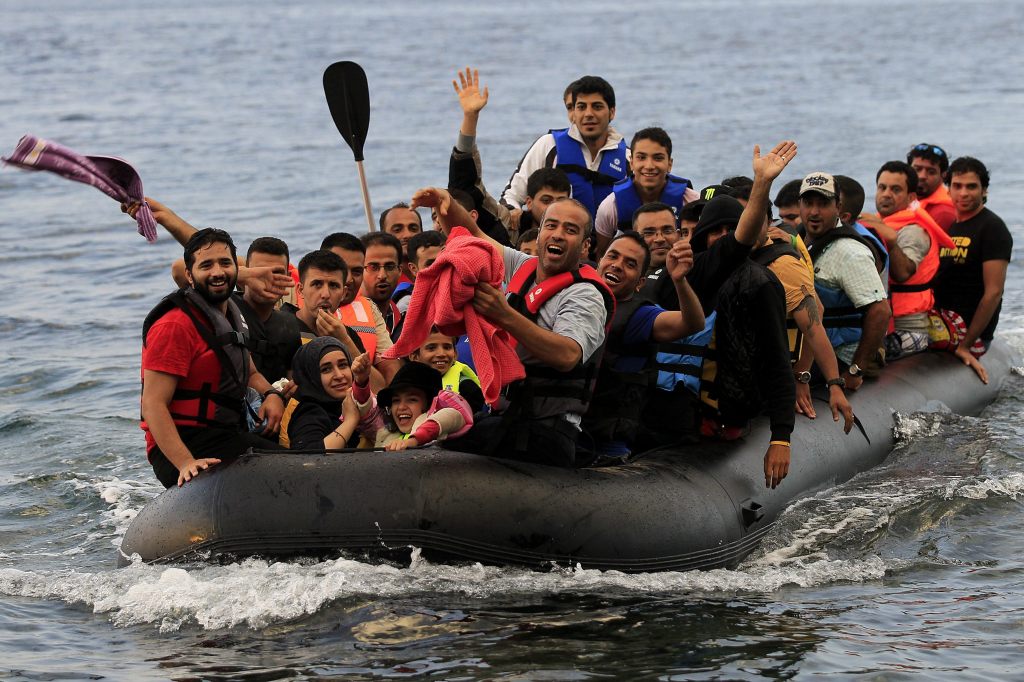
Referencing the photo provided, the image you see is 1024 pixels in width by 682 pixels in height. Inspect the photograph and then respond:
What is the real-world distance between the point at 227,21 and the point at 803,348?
54.0 metres

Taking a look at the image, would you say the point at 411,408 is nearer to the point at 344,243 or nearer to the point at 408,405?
the point at 408,405

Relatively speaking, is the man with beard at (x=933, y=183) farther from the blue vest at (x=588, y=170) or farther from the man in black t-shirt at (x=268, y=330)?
the man in black t-shirt at (x=268, y=330)

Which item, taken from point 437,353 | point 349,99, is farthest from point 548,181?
point 437,353

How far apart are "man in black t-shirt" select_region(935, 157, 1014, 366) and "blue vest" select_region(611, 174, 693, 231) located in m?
2.45

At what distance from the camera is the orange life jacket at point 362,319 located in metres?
7.36

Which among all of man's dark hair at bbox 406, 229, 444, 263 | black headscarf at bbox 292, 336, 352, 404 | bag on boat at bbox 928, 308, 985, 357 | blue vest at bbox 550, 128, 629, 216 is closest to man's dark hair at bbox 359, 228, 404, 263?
man's dark hair at bbox 406, 229, 444, 263

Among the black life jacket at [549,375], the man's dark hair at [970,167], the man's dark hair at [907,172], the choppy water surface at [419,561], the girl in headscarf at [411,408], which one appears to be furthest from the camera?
the man's dark hair at [970,167]

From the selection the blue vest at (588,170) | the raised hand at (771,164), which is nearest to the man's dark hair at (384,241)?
the blue vest at (588,170)

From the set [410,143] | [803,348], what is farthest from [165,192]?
[803,348]

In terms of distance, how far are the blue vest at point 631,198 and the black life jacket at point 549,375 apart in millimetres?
2234

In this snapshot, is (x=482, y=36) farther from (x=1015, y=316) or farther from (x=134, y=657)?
(x=134, y=657)

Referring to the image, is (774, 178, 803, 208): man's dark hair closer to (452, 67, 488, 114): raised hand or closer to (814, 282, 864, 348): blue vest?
(814, 282, 864, 348): blue vest

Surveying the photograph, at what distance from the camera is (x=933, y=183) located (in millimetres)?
10266

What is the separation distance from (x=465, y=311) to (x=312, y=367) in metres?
1.26
